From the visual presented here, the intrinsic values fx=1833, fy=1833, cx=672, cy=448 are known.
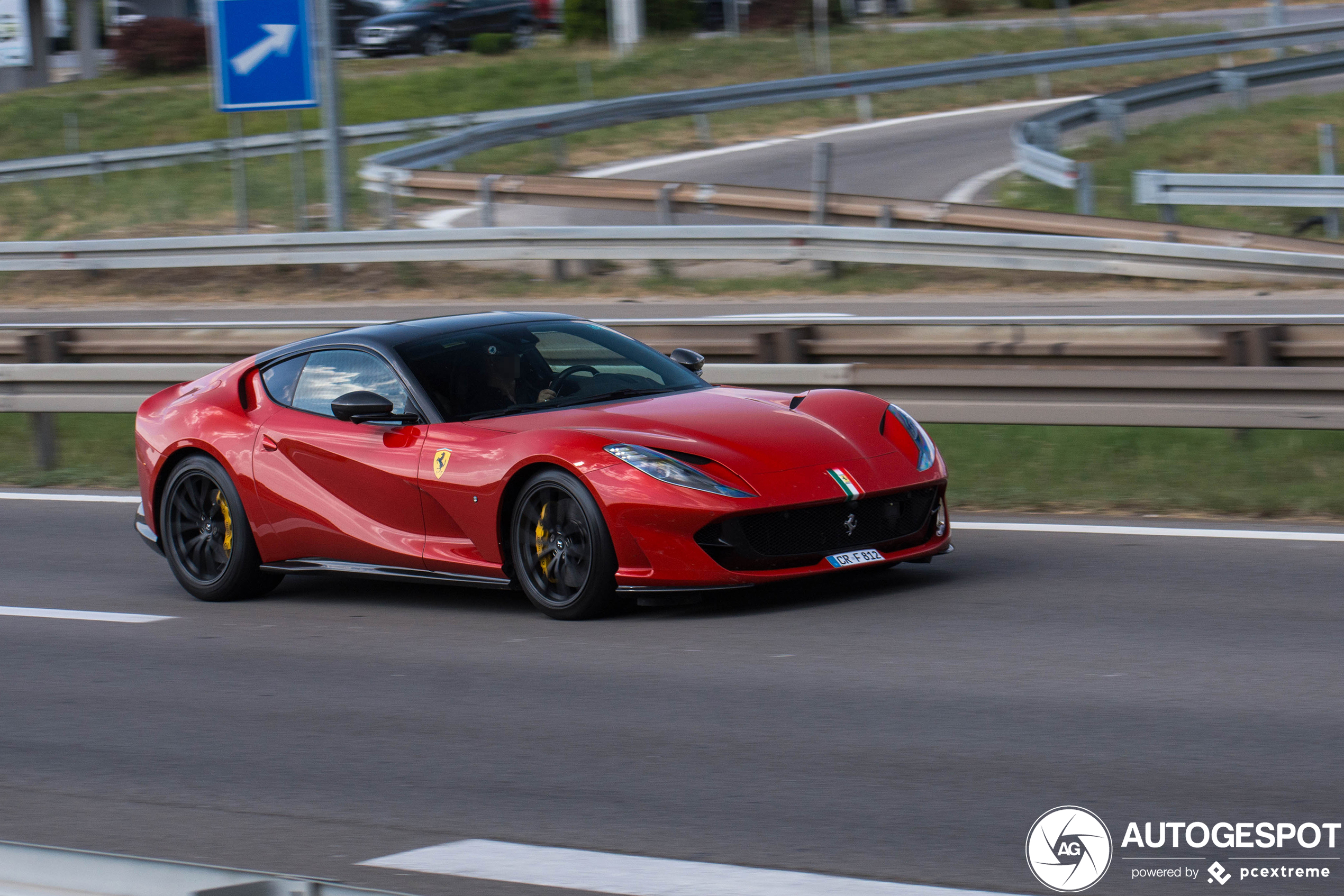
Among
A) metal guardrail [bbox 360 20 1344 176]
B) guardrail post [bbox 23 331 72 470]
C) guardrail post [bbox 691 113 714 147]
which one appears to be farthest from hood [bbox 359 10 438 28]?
guardrail post [bbox 23 331 72 470]

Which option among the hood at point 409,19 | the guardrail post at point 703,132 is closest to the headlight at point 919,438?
the guardrail post at point 703,132

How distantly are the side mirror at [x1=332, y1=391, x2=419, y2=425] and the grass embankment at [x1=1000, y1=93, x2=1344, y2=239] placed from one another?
45.5ft

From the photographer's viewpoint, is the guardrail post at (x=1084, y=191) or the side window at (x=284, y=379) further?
the guardrail post at (x=1084, y=191)

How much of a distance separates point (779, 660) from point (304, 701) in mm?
1671

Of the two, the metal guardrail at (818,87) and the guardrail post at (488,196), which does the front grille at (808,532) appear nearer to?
the guardrail post at (488,196)

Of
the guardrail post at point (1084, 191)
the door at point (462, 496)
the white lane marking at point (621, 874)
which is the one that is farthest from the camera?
the guardrail post at point (1084, 191)

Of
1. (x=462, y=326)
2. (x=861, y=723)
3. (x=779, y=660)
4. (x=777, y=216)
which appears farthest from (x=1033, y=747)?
(x=777, y=216)

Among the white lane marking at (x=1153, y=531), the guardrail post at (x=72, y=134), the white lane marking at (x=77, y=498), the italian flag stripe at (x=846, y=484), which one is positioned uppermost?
the guardrail post at (x=72, y=134)

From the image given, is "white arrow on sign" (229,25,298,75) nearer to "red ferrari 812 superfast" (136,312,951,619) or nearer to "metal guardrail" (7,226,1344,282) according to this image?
"metal guardrail" (7,226,1344,282)

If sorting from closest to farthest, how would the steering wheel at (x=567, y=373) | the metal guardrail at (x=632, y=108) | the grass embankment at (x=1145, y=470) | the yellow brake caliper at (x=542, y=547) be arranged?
the yellow brake caliper at (x=542, y=547) < the steering wheel at (x=567, y=373) < the grass embankment at (x=1145, y=470) < the metal guardrail at (x=632, y=108)

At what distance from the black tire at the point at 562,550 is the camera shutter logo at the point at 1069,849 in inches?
111

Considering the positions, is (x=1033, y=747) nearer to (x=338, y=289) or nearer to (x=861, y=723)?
(x=861, y=723)

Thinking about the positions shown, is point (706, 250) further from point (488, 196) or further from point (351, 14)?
point (351, 14)

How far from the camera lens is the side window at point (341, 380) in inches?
314
